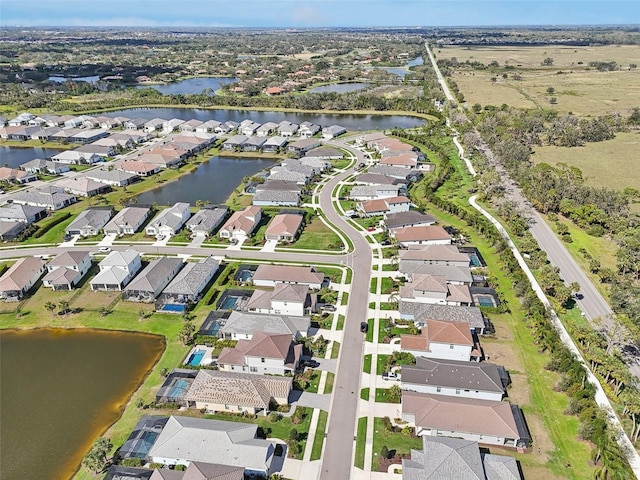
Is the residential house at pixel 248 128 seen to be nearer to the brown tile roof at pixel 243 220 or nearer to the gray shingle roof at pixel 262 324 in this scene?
the brown tile roof at pixel 243 220

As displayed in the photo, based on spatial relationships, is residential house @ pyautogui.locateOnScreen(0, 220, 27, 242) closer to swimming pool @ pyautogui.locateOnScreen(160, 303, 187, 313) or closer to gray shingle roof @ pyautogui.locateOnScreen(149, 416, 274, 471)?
swimming pool @ pyautogui.locateOnScreen(160, 303, 187, 313)

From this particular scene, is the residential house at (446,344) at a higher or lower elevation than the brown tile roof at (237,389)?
higher

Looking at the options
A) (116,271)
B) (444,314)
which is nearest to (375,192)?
(444,314)

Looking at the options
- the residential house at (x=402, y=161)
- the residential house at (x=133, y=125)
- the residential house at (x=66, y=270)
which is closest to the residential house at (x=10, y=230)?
the residential house at (x=66, y=270)

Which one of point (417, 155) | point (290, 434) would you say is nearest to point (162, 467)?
point (290, 434)

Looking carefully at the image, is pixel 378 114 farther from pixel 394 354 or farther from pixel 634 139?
pixel 394 354

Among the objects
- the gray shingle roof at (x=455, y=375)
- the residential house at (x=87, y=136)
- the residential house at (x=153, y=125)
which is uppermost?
the residential house at (x=153, y=125)
